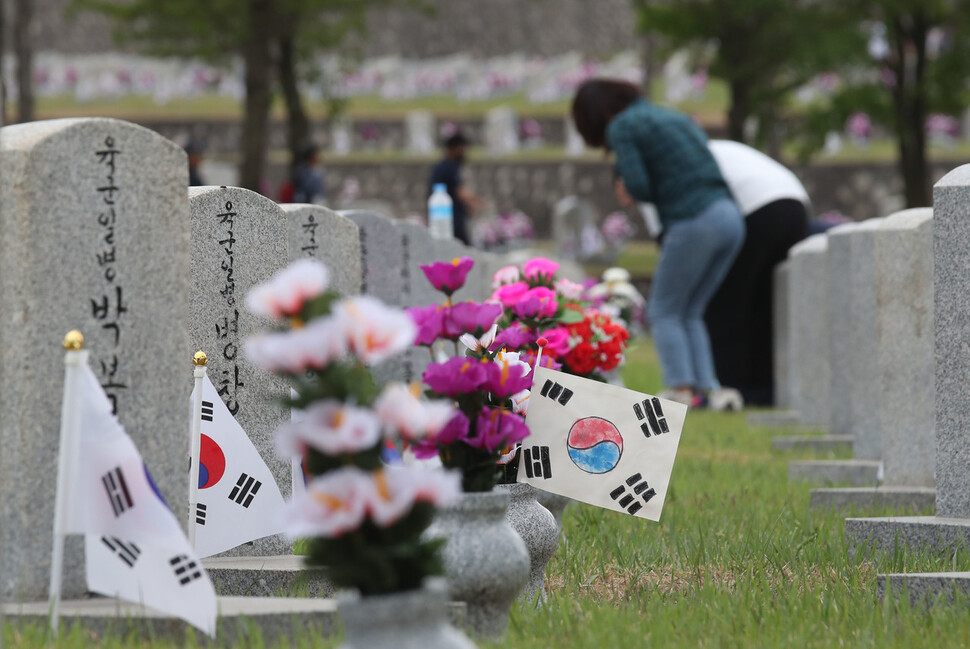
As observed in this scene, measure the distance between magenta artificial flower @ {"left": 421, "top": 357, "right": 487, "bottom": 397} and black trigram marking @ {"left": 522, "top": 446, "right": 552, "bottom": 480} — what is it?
785 mm

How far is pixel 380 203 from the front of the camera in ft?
100.0

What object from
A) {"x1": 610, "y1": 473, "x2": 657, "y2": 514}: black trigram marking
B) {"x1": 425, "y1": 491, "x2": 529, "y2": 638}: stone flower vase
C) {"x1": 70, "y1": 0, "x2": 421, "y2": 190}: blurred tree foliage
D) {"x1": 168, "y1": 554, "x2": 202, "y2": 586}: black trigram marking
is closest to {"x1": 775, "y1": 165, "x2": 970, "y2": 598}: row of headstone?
{"x1": 610, "y1": 473, "x2": 657, "y2": 514}: black trigram marking

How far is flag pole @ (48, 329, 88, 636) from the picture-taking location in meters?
3.19

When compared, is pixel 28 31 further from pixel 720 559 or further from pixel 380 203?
pixel 720 559

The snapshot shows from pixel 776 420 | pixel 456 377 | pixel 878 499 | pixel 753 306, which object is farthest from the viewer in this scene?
pixel 753 306

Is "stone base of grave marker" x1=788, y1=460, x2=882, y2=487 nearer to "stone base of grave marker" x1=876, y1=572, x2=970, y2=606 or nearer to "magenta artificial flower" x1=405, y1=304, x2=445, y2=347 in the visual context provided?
"stone base of grave marker" x1=876, y1=572, x2=970, y2=606

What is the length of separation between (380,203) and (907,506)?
25.4 m

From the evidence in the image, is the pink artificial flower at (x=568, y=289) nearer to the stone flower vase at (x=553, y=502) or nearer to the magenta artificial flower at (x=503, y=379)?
the stone flower vase at (x=553, y=502)

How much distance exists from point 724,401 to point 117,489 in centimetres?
800

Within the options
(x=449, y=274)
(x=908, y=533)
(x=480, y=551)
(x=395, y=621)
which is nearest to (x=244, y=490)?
(x=449, y=274)

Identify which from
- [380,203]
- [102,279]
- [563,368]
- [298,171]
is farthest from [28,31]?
[102,279]

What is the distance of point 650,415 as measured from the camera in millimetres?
4137

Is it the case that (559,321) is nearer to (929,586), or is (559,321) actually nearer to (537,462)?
(537,462)

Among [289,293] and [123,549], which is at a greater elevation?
[289,293]
